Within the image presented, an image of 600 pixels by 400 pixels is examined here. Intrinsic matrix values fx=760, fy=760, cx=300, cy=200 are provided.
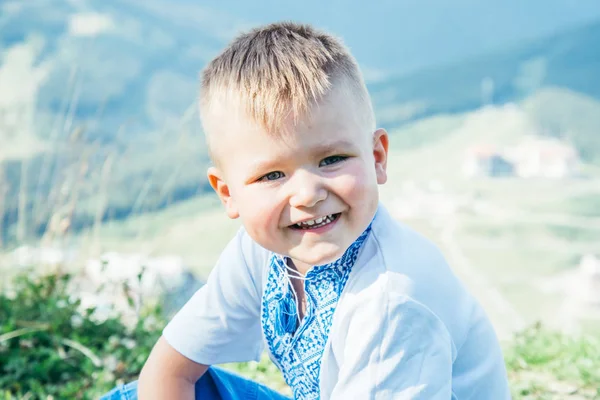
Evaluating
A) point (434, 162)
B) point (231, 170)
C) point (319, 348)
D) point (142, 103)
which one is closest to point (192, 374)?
point (319, 348)

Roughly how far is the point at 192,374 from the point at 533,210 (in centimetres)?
474

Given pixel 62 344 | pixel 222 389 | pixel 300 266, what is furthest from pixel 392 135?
pixel 300 266

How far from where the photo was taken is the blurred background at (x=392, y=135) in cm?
456

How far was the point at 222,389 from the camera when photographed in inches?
63.4

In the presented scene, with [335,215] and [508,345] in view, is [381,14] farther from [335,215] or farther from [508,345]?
[335,215]

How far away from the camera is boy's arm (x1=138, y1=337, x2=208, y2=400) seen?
1528 mm

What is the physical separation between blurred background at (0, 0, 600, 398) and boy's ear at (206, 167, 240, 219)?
6.06ft

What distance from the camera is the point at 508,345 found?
9.24 ft

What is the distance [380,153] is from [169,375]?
25.1 inches

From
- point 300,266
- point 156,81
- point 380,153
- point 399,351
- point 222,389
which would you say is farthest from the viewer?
point 156,81

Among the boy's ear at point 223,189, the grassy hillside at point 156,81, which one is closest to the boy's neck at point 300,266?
the boy's ear at point 223,189

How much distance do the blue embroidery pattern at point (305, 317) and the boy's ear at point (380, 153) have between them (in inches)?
3.7

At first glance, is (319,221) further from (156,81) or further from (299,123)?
(156,81)

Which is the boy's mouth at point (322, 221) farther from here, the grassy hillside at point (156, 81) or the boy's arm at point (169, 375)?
the grassy hillside at point (156, 81)
